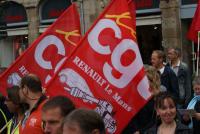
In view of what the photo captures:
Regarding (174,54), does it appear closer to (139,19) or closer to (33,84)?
(33,84)

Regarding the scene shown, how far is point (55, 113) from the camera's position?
130 inches

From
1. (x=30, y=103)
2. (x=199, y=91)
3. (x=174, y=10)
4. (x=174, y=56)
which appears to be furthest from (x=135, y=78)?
(x=174, y=10)

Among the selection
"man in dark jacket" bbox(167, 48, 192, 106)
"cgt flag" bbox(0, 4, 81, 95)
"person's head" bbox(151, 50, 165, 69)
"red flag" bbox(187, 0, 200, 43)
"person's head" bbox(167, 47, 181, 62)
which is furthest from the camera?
"red flag" bbox(187, 0, 200, 43)

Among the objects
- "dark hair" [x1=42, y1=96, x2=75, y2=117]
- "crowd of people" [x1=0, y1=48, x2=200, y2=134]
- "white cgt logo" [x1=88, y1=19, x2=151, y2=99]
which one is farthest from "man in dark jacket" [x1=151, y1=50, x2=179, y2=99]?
"dark hair" [x1=42, y1=96, x2=75, y2=117]

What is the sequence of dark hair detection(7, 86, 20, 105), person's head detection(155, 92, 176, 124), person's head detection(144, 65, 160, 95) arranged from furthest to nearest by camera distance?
person's head detection(144, 65, 160, 95) < dark hair detection(7, 86, 20, 105) < person's head detection(155, 92, 176, 124)

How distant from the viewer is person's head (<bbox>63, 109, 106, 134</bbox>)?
2596 millimetres

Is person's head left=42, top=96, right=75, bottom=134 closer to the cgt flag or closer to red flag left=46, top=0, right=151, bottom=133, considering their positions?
red flag left=46, top=0, right=151, bottom=133

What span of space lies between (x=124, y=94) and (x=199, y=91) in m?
1.70

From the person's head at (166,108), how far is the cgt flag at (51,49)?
218 cm

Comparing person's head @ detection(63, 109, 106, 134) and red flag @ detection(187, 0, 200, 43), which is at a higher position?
person's head @ detection(63, 109, 106, 134)

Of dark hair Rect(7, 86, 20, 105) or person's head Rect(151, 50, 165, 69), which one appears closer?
dark hair Rect(7, 86, 20, 105)

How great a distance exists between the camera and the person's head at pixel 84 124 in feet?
8.52

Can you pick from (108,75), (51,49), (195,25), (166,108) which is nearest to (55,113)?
(166,108)

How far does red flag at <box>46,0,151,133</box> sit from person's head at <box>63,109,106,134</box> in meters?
2.29
